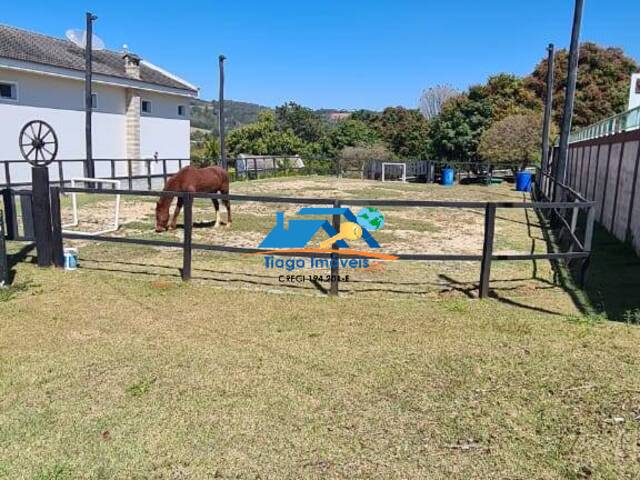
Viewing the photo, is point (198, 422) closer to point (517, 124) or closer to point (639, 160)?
point (639, 160)

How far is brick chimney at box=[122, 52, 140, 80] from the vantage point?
2841cm

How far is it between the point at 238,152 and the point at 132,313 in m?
→ 52.8

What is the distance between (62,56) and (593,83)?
129 ft

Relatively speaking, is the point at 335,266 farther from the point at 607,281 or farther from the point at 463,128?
the point at 463,128

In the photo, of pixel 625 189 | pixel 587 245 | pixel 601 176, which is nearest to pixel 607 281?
pixel 587 245

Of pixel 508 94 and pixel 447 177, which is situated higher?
pixel 508 94

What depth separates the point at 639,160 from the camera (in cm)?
938

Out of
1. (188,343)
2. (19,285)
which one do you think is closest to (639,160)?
(188,343)

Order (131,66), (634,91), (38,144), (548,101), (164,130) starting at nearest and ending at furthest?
(38,144) → (548,101) → (131,66) → (634,91) → (164,130)

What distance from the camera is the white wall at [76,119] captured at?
20.8m

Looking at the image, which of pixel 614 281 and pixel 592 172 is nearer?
pixel 614 281

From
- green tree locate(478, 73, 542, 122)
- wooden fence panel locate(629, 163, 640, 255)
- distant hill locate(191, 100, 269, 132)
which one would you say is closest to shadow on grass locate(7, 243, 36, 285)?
wooden fence panel locate(629, 163, 640, 255)

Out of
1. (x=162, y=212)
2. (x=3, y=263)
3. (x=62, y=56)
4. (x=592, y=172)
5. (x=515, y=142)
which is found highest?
(x=62, y=56)

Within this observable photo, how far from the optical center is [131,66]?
2844 centimetres
